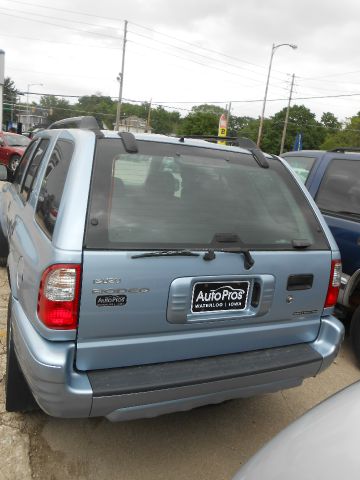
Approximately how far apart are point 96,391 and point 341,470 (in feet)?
3.57

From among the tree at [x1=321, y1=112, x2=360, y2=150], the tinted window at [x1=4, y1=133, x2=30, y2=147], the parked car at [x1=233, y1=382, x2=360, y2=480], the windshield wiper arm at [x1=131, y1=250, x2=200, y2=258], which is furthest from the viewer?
the tree at [x1=321, y1=112, x2=360, y2=150]

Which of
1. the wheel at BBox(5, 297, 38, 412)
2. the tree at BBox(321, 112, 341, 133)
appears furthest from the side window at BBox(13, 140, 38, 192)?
the tree at BBox(321, 112, 341, 133)

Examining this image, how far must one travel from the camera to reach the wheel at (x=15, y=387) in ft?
8.05

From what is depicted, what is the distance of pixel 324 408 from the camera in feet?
5.38

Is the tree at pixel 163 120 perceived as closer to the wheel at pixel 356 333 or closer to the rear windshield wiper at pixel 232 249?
the wheel at pixel 356 333

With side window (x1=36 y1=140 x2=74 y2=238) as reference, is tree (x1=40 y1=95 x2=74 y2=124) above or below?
above

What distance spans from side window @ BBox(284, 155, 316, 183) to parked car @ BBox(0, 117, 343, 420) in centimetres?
209

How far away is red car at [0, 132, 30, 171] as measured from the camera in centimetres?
1577

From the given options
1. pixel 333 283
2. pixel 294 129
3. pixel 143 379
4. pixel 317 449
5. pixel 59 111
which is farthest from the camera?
pixel 59 111

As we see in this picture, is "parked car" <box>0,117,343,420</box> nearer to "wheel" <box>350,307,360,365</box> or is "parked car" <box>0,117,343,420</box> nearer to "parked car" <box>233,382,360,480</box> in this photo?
"parked car" <box>233,382,360,480</box>

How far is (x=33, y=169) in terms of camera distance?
3227 millimetres

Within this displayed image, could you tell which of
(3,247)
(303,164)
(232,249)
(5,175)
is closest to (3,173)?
(5,175)

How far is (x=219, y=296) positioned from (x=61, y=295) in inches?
31.4

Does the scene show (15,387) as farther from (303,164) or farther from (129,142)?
(303,164)
